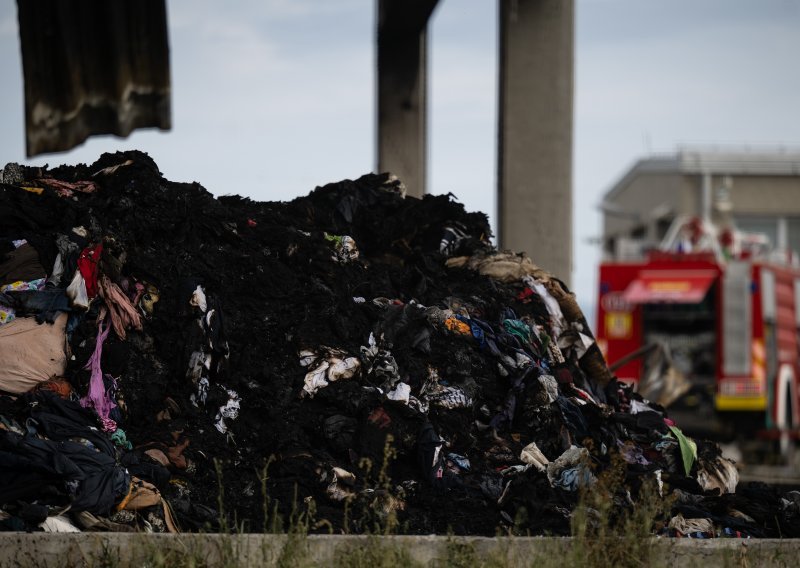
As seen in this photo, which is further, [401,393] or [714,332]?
[714,332]

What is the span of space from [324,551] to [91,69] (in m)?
8.93

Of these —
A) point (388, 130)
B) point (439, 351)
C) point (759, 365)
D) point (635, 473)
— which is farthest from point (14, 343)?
point (759, 365)

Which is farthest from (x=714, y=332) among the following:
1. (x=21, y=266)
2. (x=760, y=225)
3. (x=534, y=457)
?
(x=760, y=225)

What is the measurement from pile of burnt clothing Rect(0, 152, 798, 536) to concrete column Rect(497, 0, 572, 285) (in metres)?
1.35

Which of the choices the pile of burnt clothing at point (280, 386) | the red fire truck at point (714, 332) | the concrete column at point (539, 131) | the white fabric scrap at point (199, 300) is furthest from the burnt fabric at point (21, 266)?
the red fire truck at point (714, 332)

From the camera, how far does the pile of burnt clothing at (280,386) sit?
598 cm

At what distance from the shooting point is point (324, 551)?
4828mm

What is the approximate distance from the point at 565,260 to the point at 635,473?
331 centimetres

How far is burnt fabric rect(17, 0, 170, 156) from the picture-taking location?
11859 mm

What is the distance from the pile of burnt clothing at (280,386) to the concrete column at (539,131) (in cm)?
135

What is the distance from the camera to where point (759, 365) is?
16.9m

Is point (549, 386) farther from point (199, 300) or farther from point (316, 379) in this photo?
point (199, 300)

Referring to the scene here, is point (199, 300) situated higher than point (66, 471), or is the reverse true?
point (199, 300)

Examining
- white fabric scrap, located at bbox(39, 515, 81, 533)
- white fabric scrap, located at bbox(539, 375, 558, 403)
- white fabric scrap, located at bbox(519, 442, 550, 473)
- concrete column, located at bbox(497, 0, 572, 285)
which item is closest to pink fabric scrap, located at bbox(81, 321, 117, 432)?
white fabric scrap, located at bbox(39, 515, 81, 533)
